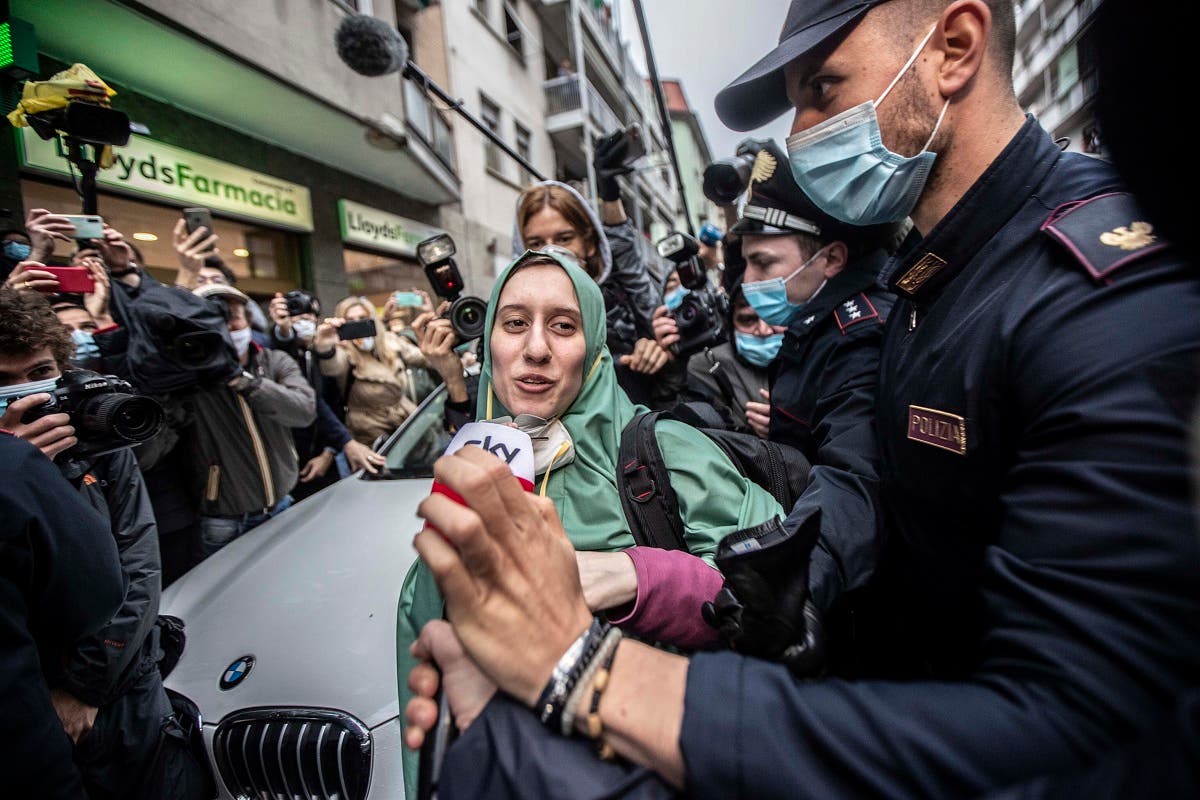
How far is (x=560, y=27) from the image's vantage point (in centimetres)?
1698

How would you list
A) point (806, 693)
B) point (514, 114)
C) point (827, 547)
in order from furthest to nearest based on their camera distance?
point (514, 114)
point (827, 547)
point (806, 693)

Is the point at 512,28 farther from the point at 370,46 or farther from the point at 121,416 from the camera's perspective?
the point at 121,416

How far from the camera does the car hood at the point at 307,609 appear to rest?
1.57 metres

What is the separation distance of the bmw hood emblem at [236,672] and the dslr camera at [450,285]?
4.75ft

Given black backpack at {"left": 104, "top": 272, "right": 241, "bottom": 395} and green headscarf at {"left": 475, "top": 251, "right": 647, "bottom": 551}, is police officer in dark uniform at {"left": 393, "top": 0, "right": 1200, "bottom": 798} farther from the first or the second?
black backpack at {"left": 104, "top": 272, "right": 241, "bottom": 395}

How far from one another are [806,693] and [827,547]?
632mm

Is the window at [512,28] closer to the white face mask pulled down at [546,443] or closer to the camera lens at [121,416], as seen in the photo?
the camera lens at [121,416]

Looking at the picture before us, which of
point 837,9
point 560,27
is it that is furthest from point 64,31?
point 560,27

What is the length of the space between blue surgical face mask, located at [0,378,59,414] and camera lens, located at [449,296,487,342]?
1.36 meters

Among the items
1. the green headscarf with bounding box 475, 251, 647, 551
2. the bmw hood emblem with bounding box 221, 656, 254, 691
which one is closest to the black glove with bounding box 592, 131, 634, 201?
the green headscarf with bounding box 475, 251, 647, 551

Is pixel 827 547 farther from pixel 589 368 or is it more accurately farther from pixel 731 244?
pixel 731 244

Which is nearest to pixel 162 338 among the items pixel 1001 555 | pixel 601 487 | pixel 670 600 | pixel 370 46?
pixel 370 46

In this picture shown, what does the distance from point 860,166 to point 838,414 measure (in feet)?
2.33

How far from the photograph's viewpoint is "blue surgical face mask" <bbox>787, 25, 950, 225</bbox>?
44.7 inches
